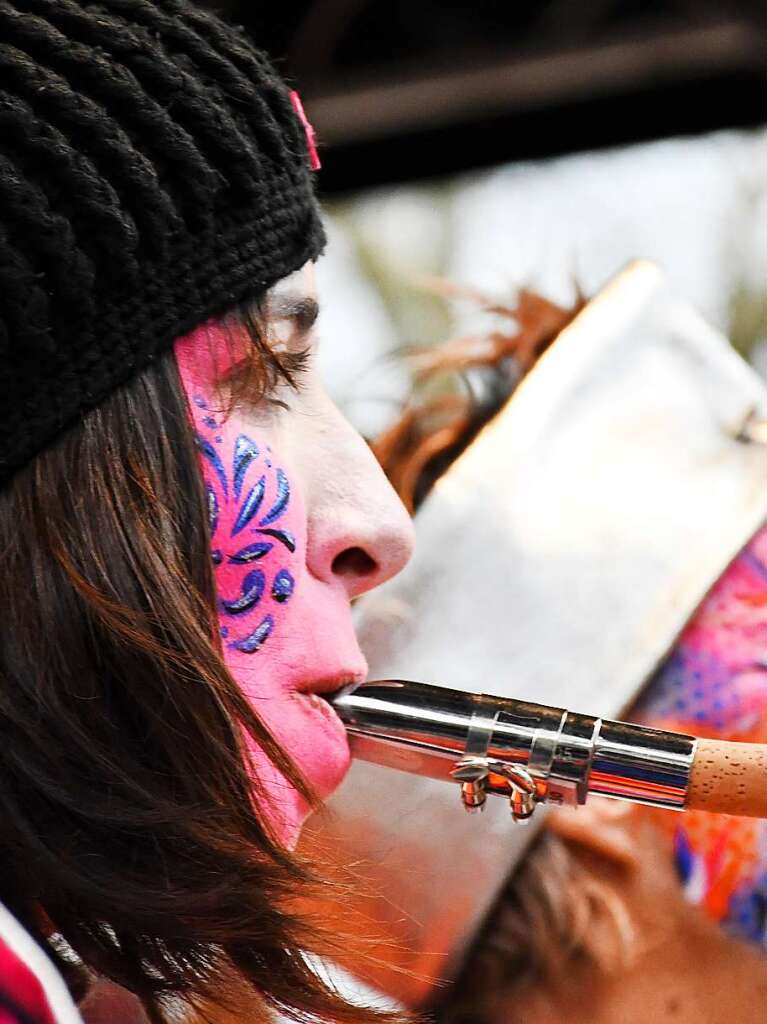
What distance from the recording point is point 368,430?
3.59ft

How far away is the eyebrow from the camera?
2.24ft

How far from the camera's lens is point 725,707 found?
0.88m

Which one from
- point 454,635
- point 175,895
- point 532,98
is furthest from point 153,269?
point 532,98

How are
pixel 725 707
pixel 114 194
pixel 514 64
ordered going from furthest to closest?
pixel 514 64, pixel 725 707, pixel 114 194

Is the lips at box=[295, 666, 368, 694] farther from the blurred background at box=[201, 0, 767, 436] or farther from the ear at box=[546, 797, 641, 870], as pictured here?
the blurred background at box=[201, 0, 767, 436]

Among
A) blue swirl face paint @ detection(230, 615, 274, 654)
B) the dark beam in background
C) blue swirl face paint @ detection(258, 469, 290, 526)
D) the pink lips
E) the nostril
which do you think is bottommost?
the pink lips

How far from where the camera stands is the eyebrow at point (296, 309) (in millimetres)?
682

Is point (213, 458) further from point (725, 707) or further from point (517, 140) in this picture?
point (517, 140)

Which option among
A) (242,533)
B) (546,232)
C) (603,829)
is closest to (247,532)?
(242,533)

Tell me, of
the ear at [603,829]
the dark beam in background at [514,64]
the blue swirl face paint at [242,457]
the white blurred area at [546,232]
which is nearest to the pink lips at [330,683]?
the blue swirl face paint at [242,457]

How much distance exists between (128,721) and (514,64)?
1174mm

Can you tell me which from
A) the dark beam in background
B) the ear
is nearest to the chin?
the ear

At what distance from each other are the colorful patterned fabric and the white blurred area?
551 mm

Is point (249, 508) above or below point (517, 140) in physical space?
below
